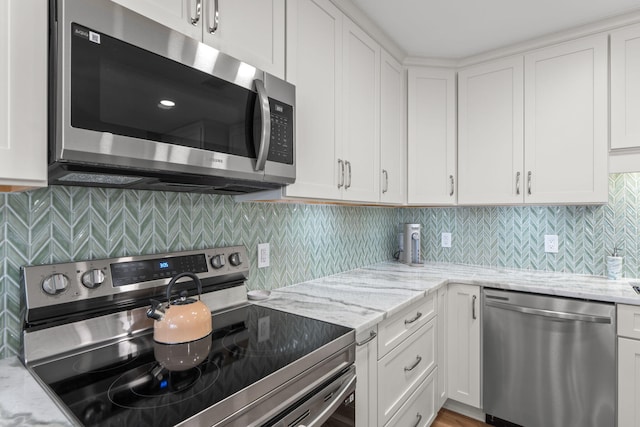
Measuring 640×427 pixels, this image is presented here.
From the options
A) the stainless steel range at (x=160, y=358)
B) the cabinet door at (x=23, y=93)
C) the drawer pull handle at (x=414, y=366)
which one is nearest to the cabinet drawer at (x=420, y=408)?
the drawer pull handle at (x=414, y=366)

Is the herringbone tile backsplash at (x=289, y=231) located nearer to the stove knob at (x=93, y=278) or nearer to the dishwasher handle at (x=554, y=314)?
the stove knob at (x=93, y=278)

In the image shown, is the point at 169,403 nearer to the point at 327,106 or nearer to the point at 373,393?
the point at 373,393

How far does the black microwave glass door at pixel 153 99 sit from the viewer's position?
2.63 feet

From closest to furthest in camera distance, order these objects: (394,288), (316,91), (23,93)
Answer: (23,93)
(316,91)
(394,288)

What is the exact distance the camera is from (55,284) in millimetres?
1000

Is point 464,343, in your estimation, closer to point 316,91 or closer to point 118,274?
point 316,91

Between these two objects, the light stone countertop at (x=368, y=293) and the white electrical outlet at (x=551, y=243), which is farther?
the white electrical outlet at (x=551, y=243)

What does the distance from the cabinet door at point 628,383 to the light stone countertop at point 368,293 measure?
0.76ft

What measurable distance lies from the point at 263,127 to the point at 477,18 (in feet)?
5.11

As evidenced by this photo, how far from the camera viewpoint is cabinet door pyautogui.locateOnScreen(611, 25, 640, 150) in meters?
1.92

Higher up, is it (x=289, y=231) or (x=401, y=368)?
(x=289, y=231)

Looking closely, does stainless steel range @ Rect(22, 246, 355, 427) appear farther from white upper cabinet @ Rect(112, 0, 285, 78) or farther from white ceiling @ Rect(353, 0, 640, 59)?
white ceiling @ Rect(353, 0, 640, 59)

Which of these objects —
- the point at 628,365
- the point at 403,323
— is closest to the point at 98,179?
the point at 403,323

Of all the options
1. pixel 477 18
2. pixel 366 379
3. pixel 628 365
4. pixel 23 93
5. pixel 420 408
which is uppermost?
pixel 477 18
